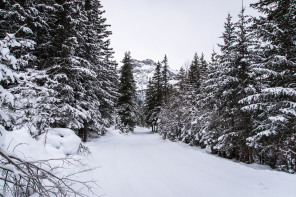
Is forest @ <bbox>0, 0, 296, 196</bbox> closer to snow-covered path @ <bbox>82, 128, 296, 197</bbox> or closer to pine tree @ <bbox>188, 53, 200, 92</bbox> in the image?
snow-covered path @ <bbox>82, 128, 296, 197</bbox>

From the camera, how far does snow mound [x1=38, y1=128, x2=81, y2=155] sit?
6.33 m

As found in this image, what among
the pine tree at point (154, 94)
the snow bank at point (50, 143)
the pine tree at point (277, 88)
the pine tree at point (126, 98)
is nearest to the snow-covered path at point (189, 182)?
the snow bank at point (50, 143)

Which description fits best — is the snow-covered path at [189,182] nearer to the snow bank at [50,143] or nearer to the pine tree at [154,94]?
the snow bank at [50,143]

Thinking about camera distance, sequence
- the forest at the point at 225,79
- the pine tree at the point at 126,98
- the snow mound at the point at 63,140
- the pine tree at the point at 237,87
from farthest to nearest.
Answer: the pine tree at the point at 126,98 < the pine tree at the point at 237,87 < the forest at the point at 225,79 < the snow mound at the point at 63,140

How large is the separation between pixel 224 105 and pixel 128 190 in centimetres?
826

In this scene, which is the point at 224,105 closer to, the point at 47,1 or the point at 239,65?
the point at 239,65

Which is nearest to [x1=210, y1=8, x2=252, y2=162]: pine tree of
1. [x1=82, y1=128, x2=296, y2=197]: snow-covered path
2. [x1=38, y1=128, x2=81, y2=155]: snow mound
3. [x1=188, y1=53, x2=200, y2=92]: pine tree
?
[x1=82, y1=128, x2=296, y2=197]: snow-covered path

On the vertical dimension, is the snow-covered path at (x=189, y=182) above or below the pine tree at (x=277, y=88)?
below

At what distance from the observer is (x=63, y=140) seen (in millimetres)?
6789

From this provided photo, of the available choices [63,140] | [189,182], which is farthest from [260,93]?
[63,140]

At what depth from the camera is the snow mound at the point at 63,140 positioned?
6.33 m

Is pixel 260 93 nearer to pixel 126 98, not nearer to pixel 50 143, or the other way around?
pixel 50 143

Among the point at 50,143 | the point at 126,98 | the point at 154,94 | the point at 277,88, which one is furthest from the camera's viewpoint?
the point at 154,94

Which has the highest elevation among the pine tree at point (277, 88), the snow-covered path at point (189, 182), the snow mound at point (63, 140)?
the pine tree at point (277, 88)
